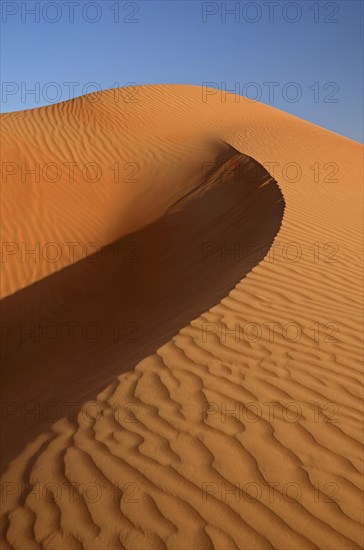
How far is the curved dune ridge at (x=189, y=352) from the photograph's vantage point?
3264 millimetres

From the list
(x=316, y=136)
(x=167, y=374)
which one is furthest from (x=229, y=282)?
(x=316, y=136)

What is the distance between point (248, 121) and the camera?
1758 centimetres

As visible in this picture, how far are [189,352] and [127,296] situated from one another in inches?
166

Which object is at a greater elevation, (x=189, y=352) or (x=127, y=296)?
(x=189, y=352)

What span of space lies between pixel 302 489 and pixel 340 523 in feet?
0.95

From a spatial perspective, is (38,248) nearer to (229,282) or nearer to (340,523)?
(229,282)

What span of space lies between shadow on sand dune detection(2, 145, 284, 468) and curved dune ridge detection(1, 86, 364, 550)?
0.04m

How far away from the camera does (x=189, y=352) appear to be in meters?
4.96

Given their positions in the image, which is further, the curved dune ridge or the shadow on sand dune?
the shadow on sand dune

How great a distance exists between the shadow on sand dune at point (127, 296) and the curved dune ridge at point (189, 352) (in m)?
0.04

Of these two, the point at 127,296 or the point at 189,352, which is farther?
the point at 127,296

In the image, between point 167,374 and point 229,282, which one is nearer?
point 167,374

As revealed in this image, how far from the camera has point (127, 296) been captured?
9.05 meters

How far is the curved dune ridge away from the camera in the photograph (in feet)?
10.7
